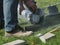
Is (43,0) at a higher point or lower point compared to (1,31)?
higher

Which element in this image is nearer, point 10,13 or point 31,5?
point 10,13

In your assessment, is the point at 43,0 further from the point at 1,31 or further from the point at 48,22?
the point at 1,31

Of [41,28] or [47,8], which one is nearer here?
[41,28]

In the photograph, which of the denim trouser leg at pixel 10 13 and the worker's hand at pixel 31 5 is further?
the worker's hand at pixel 31 5

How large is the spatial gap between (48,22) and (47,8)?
1.18 feet

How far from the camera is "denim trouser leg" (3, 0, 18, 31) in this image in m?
3.44

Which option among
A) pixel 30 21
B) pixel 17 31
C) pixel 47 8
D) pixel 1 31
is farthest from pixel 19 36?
pixel 47 8

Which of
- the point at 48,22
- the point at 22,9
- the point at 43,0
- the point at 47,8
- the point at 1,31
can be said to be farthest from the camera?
the point at 43,0

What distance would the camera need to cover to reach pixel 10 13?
3467 millimetres

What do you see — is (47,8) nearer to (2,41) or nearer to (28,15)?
(28,15)

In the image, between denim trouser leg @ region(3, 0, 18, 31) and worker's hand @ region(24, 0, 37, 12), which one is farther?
worker's hand @ region(24, 0, 37, 12)

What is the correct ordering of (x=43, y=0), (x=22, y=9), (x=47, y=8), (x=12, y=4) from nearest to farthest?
(x=12, y=4), (x=47, y=8), (x=22, y=9), (x=43, y=0)

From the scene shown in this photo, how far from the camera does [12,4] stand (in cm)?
344

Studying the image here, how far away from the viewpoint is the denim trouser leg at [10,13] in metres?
3.44
